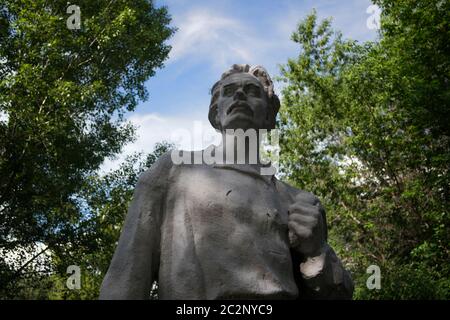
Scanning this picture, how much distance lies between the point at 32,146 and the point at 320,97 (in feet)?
32.3

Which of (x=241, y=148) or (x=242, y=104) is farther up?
(x=242, y=104)

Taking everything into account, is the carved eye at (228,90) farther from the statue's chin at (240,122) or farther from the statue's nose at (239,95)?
the statue's chin at (240,122)

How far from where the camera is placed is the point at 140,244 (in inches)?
121

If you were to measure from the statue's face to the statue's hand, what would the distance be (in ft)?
2.38

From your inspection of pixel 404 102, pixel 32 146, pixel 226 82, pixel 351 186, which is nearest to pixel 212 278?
pixel 226 82

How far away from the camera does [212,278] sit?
2.95m

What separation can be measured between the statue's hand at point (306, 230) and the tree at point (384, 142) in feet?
29.4

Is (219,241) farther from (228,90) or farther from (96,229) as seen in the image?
(96,229)

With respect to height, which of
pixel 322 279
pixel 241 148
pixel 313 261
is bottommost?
pixel 322 279

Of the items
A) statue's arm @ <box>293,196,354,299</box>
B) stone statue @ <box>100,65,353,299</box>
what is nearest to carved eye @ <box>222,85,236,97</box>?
stone statue @ <box>100,65,353,299</box>

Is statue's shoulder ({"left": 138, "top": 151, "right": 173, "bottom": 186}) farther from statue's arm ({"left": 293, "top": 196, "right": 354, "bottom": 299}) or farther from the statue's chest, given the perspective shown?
statue's arm ({"left": 293, "top": 196, "right": 354, "bottom": 299})

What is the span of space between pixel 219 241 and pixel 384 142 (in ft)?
41.6

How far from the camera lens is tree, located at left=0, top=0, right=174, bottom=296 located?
464 inches

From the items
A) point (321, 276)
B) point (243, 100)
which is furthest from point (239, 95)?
point (321, 276)
